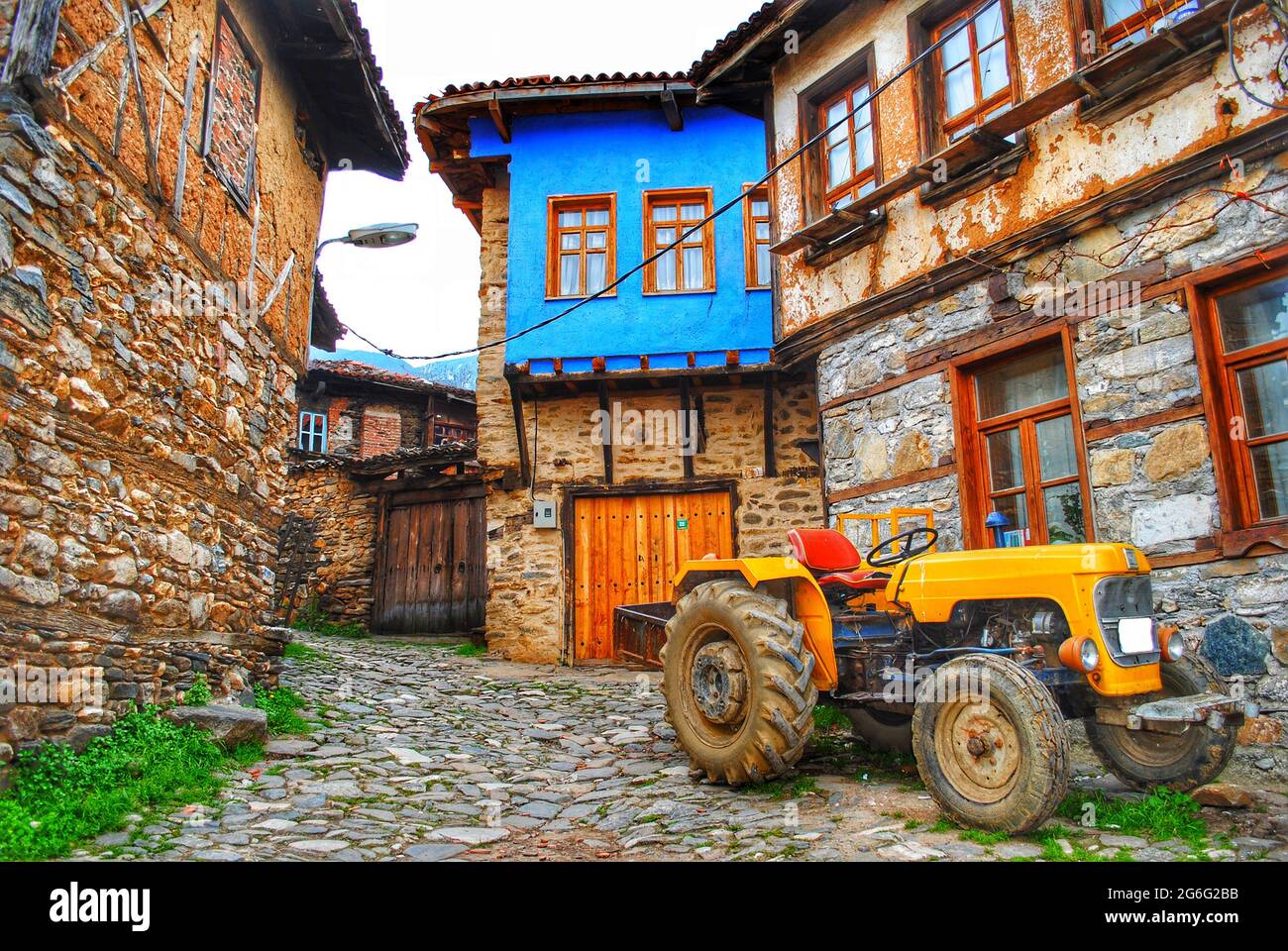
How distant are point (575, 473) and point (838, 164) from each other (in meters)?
5.05

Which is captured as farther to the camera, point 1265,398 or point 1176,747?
point 1265,398

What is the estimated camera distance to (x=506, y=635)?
1104 cm

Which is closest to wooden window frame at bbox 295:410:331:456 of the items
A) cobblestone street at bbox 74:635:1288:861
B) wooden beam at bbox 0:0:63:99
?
cobblestone street at bbox 74:635:1288:861

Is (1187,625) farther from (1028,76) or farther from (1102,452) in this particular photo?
(1028,76)

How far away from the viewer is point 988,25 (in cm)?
668

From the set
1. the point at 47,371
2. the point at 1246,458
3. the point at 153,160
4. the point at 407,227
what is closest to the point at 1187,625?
the point at 1246,458

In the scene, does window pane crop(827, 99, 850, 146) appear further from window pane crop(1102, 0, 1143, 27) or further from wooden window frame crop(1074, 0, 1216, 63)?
window pane crop(1102, 0, 1143, 27)

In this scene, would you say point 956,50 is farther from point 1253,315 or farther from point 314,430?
point 314,430

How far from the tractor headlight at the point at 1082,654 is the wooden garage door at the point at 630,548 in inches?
282

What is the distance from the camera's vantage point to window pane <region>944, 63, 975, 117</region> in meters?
6.78

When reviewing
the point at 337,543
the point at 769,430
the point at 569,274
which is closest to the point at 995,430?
the point at 769,430

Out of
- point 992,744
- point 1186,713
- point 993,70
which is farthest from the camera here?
point 993,70

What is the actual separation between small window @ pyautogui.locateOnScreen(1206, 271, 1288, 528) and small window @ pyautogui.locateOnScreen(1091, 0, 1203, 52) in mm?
1776
